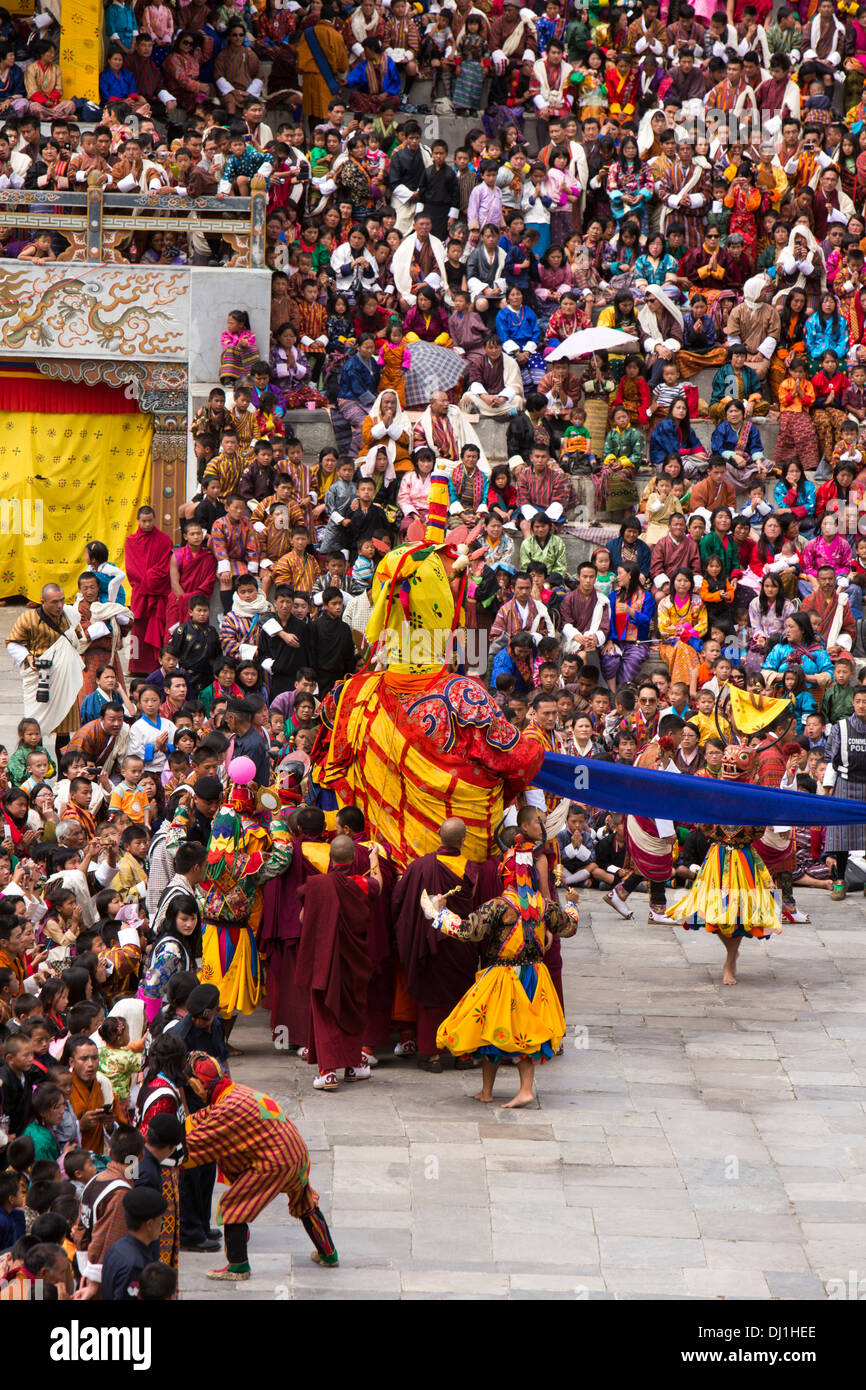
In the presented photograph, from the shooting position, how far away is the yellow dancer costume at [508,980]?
384 inches

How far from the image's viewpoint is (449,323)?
57.4ft

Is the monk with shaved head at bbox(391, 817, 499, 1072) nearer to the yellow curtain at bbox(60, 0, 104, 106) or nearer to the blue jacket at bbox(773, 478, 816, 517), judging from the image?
the blue jacket at bbox(773, 478, 816, 517)

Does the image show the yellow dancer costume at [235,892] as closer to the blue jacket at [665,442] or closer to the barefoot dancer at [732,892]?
the barefoot dancer at [732,892]

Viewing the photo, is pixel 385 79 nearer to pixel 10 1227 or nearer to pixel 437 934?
pixel 437 934

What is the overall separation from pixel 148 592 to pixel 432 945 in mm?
5737

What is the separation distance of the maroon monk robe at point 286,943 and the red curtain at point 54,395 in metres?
7.92

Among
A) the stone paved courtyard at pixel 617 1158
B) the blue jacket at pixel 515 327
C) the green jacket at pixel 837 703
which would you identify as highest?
the blue jacket at pixel 515 327

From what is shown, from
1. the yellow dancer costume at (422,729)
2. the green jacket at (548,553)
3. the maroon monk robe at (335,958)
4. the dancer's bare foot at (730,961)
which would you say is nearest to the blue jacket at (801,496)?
the green jacket at (548,553)

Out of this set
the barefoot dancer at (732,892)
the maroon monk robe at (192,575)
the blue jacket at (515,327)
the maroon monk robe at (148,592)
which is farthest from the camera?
the blue jacket at (515,327)

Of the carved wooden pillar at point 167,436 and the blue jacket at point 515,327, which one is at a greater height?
the blue jacket at point 515,327

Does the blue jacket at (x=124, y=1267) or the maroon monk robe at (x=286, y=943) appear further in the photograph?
the maroon monk robe at (x=286, y=943)

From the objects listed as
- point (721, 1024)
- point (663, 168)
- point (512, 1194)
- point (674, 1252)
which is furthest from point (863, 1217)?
point (663, 168)

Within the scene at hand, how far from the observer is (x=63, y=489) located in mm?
17469

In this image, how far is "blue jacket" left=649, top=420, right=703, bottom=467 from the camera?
17.0 meters
